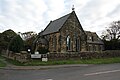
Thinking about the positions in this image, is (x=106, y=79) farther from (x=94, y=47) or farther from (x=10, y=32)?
(x=10, y=32)

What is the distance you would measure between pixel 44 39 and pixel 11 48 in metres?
10.1

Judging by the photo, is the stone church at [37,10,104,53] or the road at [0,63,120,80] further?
the stone church at [37,10,104,53]

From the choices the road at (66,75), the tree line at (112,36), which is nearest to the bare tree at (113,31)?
the tree line at (112,36)

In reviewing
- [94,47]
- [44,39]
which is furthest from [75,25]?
[94,47]

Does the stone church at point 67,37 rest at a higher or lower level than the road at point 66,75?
higher

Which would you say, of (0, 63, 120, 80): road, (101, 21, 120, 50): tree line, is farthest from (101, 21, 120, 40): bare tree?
(0, 63, 120, 80): road

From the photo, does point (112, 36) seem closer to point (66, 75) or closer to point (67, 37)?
point (67, 37)

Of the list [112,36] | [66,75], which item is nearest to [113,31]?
[112,36]

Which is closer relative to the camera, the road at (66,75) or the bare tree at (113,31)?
the road at (66,75)

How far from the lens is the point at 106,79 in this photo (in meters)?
12.2

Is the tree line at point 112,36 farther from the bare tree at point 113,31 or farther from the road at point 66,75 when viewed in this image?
the road at point 66,75

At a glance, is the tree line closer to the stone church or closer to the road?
the stone church

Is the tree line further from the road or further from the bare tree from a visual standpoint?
the road

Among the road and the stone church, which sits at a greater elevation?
the stone church
